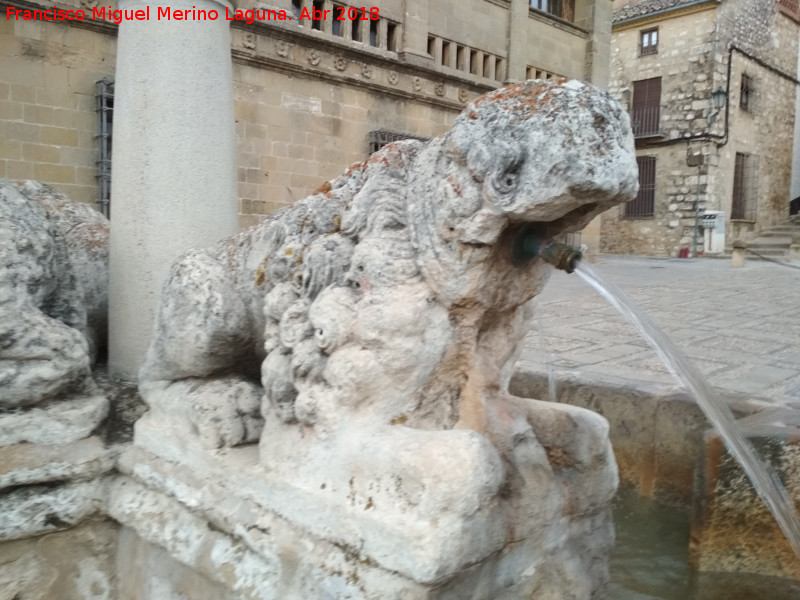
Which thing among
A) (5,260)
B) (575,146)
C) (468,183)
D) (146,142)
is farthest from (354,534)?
(146,142)

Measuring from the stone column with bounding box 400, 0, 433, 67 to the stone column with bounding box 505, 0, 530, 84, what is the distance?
1.82 meters

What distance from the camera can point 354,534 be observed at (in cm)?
131

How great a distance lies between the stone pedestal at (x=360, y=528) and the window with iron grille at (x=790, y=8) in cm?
2358

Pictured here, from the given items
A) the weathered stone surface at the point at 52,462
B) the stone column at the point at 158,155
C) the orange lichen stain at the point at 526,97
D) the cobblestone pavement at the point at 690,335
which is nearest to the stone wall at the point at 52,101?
the cobblestone pavement at the point at 690,335

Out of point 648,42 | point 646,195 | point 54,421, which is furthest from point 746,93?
point 54,421

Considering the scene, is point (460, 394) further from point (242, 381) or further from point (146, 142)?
point (146, 142)

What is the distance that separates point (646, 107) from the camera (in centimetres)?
2025

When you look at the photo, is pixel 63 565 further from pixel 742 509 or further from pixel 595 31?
pixel 595 31

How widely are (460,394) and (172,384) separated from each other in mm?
827

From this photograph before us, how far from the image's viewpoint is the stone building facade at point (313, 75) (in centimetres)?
646

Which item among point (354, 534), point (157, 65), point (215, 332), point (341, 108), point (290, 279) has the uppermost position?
point (341, 108)

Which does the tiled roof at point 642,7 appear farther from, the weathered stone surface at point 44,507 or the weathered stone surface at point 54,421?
the weathered stone surface at point 44,507

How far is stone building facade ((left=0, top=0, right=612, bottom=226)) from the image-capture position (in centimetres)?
646

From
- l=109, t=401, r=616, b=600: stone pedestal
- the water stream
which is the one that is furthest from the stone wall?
the water stream
